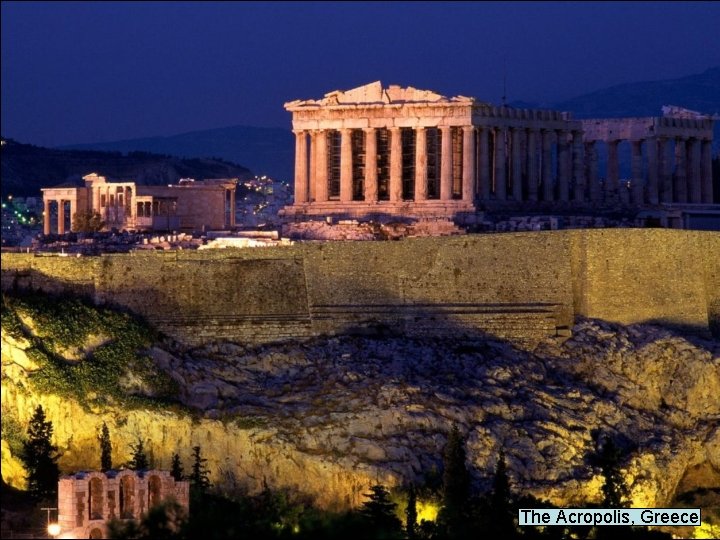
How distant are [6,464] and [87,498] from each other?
27.2ft

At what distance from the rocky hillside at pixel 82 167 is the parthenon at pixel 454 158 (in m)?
48.8

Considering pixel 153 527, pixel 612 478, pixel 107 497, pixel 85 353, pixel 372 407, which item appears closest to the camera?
pixel 153 527

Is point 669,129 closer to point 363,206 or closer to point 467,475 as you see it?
point 363,206

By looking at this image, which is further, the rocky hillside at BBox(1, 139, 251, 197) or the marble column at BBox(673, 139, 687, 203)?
the rocky hillside at BBox(1, 139, 251, 197)

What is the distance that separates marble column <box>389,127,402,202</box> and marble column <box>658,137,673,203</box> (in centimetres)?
1289

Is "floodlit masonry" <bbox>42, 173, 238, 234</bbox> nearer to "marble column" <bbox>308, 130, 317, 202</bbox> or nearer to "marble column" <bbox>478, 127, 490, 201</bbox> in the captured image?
"marble column" <bbox>308, 130, 317, 202</bbox>

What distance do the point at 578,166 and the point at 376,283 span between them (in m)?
26.5

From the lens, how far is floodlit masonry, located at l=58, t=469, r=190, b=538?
230ft

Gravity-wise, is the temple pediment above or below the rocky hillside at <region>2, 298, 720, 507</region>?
above

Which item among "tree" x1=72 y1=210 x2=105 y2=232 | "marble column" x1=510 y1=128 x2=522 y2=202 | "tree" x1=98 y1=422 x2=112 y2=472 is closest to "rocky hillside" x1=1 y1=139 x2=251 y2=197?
"tree" x1=72 y1=210 x2=105 y2=232

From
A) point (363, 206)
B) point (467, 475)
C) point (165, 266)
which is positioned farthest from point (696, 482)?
point (363, 206)

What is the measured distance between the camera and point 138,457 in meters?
76.3

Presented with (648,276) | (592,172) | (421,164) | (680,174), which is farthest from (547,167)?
(648,276)

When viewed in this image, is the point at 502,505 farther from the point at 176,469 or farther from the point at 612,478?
the point at 176,469
